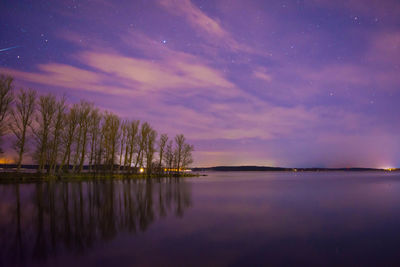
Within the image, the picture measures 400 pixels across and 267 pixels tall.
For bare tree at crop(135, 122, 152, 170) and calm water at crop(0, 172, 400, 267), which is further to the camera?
bare tree at crop(135, 122, 152, 170)

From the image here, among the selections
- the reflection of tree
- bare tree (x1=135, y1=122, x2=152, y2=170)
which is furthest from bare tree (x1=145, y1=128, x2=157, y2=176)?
the reflection of tree

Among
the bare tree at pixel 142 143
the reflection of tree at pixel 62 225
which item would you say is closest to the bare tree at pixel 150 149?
the bare tree at pixel 142 143

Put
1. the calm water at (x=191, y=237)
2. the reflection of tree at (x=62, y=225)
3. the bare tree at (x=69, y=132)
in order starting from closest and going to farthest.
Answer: the calm water at (x=191, y=237) < the reflection of tree at (x=62, y=225) < the bare tree at (x=69, y=132)

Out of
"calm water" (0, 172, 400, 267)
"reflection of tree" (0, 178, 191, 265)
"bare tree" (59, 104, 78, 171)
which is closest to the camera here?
"calm water" (0, 172, 400, 267)

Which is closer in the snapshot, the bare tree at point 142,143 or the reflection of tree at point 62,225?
the reflection of tree at point 62,225

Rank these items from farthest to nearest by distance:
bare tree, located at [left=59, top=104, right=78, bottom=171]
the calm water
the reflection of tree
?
bare tree, located at [left=59, top=104, right=78, bottom=171]
the reflection of tree
the calm water

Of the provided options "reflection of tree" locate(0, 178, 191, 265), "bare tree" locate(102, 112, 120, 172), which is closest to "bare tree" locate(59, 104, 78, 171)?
"bare tree" locate(102, 112, 120, 172)

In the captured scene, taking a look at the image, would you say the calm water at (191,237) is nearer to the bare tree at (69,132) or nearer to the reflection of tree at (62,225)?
the reflection of tree at (62,225)

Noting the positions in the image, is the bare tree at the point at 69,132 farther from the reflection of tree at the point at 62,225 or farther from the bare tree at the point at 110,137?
the reflection of tree at the point at 62,225

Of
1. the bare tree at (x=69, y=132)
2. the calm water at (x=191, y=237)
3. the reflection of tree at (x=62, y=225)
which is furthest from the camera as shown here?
the bare tree at (x=69, y=132)

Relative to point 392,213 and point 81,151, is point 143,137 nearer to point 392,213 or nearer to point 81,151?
point 81,151

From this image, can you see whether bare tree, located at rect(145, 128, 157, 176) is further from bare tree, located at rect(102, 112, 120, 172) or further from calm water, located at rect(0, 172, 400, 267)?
calm water, located at rect(0, 172, 400, 267)

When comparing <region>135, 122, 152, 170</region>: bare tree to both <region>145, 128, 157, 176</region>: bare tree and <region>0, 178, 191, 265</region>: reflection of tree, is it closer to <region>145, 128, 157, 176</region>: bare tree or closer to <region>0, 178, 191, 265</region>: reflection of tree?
<region>145, 128, 157, 176</region>: bare tree

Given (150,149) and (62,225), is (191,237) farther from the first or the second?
(150,149)
